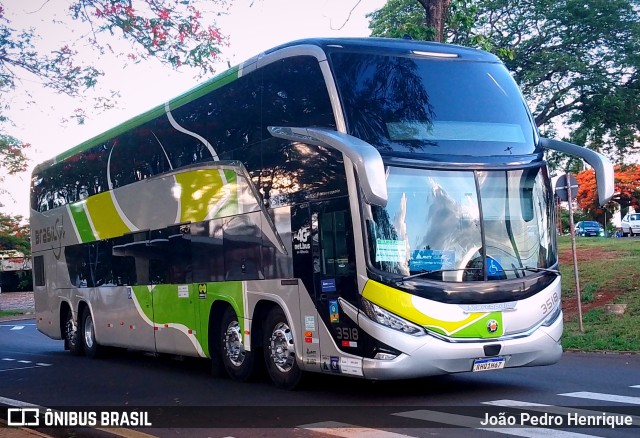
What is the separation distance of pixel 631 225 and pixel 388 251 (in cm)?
5133

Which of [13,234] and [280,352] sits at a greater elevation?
[13,234]

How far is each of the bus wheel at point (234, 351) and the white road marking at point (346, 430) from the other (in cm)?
384

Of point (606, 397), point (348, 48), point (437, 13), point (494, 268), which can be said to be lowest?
point (606, 397)

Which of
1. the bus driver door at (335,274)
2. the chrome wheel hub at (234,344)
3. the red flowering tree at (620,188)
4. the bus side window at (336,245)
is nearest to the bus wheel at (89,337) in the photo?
the chrome wheel hub at (234,344)

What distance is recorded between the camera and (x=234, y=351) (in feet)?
44.2

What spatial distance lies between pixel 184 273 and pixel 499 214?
19.7ft

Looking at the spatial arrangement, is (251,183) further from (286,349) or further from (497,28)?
(497,28)

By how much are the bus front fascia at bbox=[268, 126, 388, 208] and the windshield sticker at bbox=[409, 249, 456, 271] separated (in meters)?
0.93

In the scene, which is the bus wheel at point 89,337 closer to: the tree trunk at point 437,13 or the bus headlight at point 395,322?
the tree trunk at point 437,13

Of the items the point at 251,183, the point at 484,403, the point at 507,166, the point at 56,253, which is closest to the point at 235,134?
the point at 251,183

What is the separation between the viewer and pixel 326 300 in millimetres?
10977

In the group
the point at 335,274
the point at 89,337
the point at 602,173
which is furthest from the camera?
the point at 89,337

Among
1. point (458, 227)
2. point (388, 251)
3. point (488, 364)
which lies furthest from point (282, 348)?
point (458, 227)

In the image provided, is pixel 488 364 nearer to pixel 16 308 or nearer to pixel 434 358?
pixel 434 358
